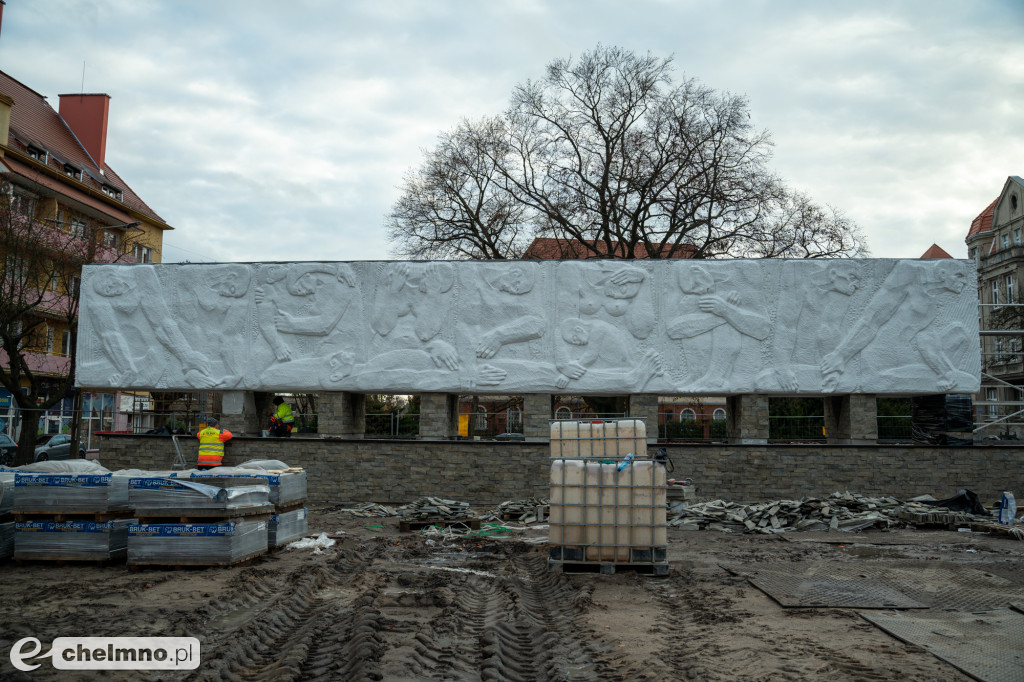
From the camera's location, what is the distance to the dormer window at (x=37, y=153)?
3159 cm

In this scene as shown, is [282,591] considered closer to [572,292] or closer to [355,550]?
[355,550]

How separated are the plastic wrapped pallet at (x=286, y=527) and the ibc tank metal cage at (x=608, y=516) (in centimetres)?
362

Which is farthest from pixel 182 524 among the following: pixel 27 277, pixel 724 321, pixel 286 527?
pixel 27 277

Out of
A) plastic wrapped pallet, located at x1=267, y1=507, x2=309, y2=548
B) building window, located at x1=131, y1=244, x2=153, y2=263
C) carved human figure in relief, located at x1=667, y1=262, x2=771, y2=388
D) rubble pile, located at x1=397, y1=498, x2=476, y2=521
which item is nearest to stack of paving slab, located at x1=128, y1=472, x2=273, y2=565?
plastic wrapped pallet, located at x1=267, y1=507, x2=309, y2=548

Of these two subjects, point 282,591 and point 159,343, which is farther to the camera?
point 159,343

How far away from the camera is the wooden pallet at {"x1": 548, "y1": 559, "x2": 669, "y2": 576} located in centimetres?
870

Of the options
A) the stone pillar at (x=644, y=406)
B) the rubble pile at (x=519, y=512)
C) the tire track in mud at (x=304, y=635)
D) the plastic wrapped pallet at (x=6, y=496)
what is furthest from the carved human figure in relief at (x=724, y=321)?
the plastic wrapped pallet at (x=6, y=496)

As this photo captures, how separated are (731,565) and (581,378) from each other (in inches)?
291

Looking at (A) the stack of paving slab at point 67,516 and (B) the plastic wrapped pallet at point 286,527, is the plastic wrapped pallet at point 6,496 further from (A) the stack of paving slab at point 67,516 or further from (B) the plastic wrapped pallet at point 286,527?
(B) the plastic wrapped pallet at point 286,527

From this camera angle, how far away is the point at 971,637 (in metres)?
5.90

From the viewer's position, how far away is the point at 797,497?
15789 mm

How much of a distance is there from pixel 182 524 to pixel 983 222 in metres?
49.2

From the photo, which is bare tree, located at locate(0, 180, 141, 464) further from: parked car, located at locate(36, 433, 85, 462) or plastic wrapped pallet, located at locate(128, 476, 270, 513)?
plastic wrapped pallet, located at locate(128, 476, 270, 513)

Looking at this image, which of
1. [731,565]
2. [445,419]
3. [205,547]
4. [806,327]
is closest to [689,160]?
[806,327]
